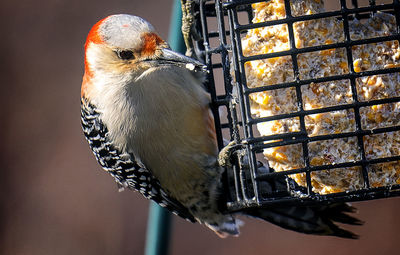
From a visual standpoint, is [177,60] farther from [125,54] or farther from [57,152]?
[57,152]

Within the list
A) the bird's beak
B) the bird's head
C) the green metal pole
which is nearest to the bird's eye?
the bird's head

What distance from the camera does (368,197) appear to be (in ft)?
7.97

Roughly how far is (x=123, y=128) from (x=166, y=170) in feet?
1.18

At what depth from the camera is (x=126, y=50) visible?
2.94 m

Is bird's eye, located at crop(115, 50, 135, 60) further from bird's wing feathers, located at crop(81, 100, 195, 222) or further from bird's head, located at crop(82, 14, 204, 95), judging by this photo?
bird's wing feathers, located at crop(81, 100, 195, 222)

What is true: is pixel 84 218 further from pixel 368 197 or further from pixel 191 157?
pixel 368 197

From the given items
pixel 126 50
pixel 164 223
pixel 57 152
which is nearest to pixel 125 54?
pixel 126 50

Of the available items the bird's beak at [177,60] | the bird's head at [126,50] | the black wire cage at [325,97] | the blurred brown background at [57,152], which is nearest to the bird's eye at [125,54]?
the bird's head at [126,50]

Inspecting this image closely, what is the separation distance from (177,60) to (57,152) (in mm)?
2773

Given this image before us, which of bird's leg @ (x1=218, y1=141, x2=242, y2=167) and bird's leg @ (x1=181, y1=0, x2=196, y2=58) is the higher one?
bird's leg @ (x1=181, y1=0, x2=196, y2=58)

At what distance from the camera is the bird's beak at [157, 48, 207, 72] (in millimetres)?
2658

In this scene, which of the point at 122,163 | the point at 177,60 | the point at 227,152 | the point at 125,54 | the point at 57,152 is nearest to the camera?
the point at 177,60

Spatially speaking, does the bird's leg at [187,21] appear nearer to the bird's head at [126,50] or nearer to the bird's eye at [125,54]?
the bird's head at [126,50]

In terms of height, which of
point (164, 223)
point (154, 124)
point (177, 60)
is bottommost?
point (164, 223)
